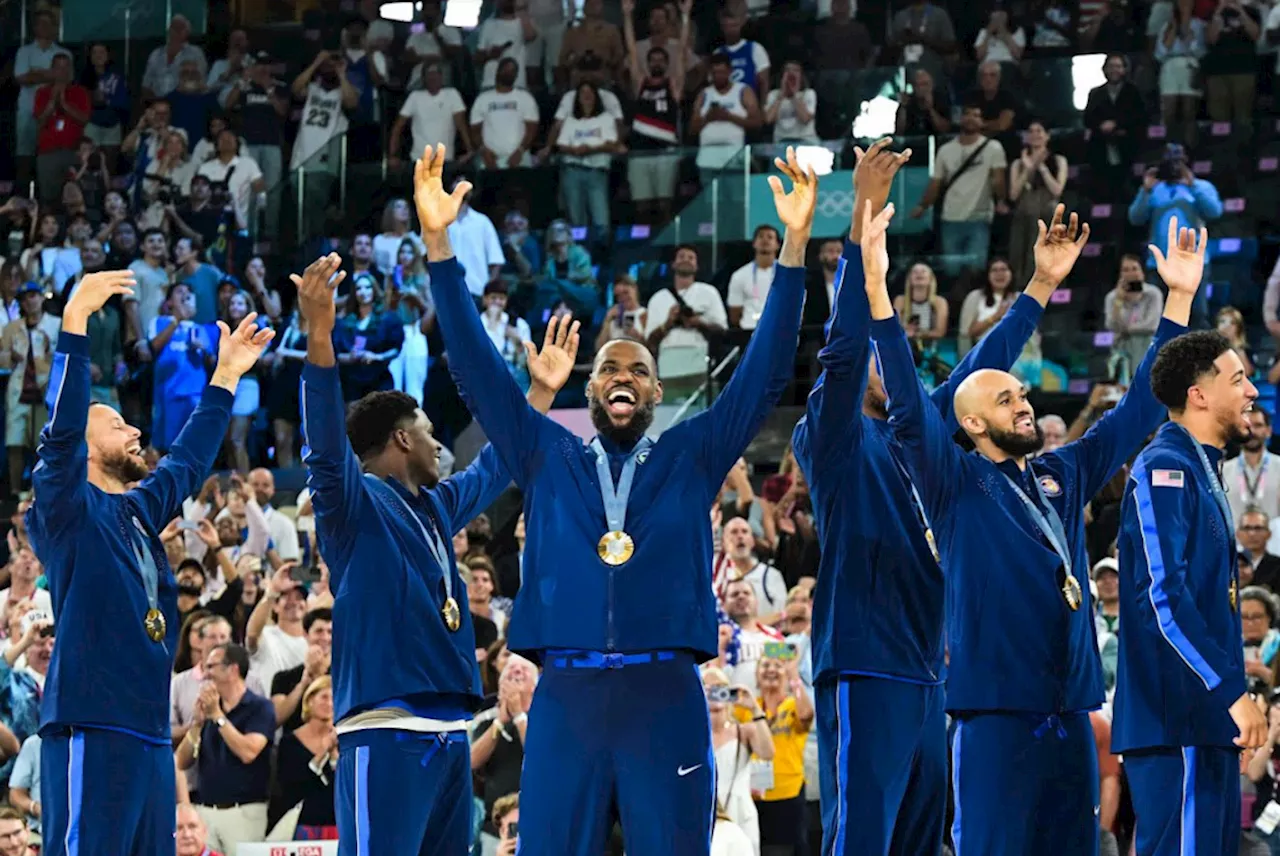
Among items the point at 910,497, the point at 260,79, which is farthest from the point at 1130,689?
the point at 260,79

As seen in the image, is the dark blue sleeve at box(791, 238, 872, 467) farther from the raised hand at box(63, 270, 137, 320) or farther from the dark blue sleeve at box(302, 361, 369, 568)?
the raised hand at box(63, 270, 137, 320)

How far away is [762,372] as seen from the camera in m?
6.58

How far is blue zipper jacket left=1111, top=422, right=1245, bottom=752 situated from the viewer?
674 centimetres

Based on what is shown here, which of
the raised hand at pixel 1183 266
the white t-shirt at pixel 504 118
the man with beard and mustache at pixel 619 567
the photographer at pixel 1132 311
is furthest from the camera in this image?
the white t-shirt at pixel 504 118

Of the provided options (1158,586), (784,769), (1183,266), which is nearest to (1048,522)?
(1158,586)

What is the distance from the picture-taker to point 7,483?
17312 mm

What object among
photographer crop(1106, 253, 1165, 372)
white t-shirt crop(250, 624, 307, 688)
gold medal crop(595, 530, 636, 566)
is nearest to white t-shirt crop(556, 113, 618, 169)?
photographer crop(1106, 253, 1165, 372)

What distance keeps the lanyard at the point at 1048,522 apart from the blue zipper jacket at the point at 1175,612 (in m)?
0.19

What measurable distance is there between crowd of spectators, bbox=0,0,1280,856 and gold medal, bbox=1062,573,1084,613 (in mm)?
3100

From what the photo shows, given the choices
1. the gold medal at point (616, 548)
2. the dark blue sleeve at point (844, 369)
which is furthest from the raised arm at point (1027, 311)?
the gold medal at point (616, 548)

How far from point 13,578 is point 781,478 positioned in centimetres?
498

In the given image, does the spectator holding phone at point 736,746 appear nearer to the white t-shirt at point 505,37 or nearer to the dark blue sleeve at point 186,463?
the dark blue sleeve at point 186,463

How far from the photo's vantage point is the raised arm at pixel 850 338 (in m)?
7.04

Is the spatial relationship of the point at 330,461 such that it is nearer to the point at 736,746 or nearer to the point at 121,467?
the point at 121,467
